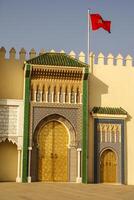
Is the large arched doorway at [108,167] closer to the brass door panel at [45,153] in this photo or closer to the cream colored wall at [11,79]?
the brass door panel at [45,153]

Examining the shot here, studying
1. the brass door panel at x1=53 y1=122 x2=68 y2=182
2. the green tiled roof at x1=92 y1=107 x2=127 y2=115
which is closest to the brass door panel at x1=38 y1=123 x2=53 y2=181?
the brass door panel at x1=53 y1=122 x2=68 y2=182

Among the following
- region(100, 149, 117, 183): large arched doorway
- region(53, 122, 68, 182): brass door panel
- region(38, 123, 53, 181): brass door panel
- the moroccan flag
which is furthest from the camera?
the moroccan flag

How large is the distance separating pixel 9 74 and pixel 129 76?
18.6ft

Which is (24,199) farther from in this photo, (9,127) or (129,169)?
(129,169)

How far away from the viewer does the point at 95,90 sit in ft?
63.2

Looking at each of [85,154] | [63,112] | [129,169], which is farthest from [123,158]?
[63,112]

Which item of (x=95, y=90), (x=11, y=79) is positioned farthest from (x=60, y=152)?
(x=11, y=79)

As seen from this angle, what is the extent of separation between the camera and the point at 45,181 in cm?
1733

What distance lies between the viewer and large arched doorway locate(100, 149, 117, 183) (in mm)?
18281

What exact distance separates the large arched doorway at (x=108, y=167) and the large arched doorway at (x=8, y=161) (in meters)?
3.78

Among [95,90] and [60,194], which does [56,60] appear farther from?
[60,194]

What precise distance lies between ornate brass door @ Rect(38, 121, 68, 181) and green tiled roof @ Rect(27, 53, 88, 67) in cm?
255

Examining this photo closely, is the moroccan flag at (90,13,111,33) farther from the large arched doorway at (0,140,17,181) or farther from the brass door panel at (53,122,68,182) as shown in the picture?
the large arched doorway at (0,140,17,181)

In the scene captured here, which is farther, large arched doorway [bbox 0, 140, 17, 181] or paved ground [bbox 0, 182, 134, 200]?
large arched doorway [bbox 0, 140, 17, 181]
